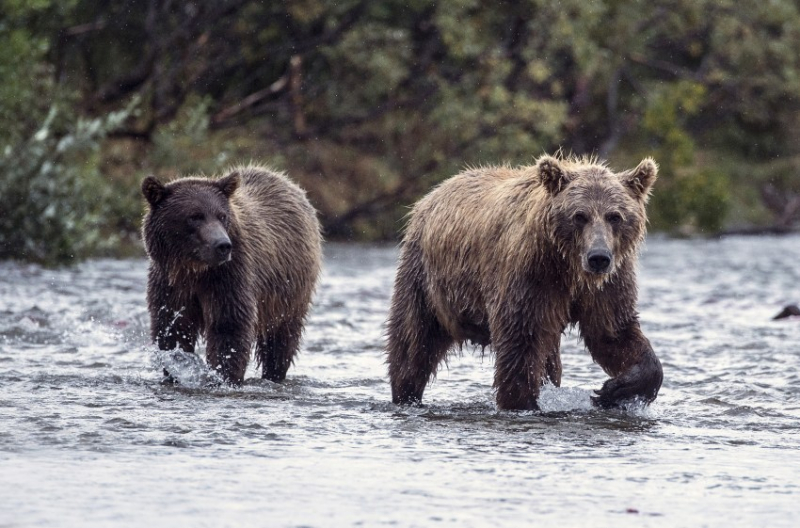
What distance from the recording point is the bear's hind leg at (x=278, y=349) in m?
9.04

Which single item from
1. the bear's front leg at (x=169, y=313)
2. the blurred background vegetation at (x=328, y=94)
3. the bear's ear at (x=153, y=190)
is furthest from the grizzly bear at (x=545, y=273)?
the blurred background vegetation at (x=328, y=94)

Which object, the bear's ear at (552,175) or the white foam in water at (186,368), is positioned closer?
the bear's ear at (552,175)

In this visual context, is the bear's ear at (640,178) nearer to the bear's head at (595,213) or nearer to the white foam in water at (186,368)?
the bear's head at (595,213)

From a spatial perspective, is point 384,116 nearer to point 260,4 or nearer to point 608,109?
point 260,4

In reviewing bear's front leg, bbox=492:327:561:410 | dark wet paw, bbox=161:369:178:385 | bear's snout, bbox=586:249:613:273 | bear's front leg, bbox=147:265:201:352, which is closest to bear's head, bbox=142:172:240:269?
bear's front leg, bbox=147:265:201:352

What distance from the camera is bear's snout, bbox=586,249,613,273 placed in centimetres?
646

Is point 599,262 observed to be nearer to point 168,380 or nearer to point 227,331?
point 227,331

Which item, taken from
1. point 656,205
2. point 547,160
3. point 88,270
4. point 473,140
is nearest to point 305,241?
point 547,160

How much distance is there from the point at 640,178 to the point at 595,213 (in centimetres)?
43

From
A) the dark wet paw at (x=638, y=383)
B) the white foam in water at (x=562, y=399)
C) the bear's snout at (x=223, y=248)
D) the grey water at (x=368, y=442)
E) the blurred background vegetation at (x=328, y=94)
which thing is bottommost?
the grey water at (x=368, y=442)

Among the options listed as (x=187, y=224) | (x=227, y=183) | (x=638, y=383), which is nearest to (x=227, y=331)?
(x=187, y=224)

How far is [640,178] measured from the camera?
6938mm

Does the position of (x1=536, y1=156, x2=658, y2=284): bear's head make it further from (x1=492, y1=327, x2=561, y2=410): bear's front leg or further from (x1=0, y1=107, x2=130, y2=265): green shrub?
(x1=0, y1=107, x2=130, y2=265): green shrub

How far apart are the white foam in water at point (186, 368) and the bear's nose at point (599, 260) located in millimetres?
2564
